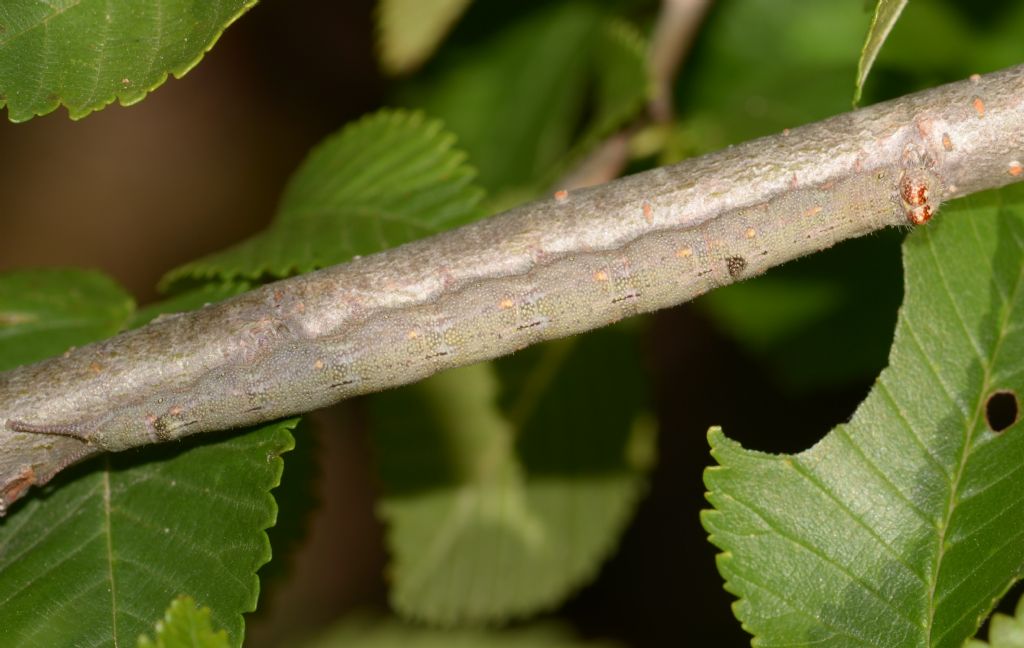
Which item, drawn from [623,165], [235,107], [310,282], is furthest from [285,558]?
[235,107]

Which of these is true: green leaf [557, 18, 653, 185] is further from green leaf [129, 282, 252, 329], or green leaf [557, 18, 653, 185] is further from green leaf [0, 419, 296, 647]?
green leaf [0, 419, 296, 647]

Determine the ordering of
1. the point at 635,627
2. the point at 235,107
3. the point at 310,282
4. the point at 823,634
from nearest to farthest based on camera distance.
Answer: the point at 823,634 < the point at 310,282 < the point at 635,627 < the point at 235,107

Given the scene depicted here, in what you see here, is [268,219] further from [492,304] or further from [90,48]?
[492,304]

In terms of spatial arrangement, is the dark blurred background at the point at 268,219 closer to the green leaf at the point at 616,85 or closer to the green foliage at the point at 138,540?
the green leaf at the point at 616,85

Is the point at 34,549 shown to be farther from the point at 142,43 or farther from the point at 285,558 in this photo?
the point at 142,43

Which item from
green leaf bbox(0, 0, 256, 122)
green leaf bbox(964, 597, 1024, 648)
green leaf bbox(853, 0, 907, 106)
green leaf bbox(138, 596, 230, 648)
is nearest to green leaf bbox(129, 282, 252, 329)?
green leaf bbox(0, 0, 256, 122)

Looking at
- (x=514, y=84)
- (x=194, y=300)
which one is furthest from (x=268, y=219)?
(x=194, y=300)
